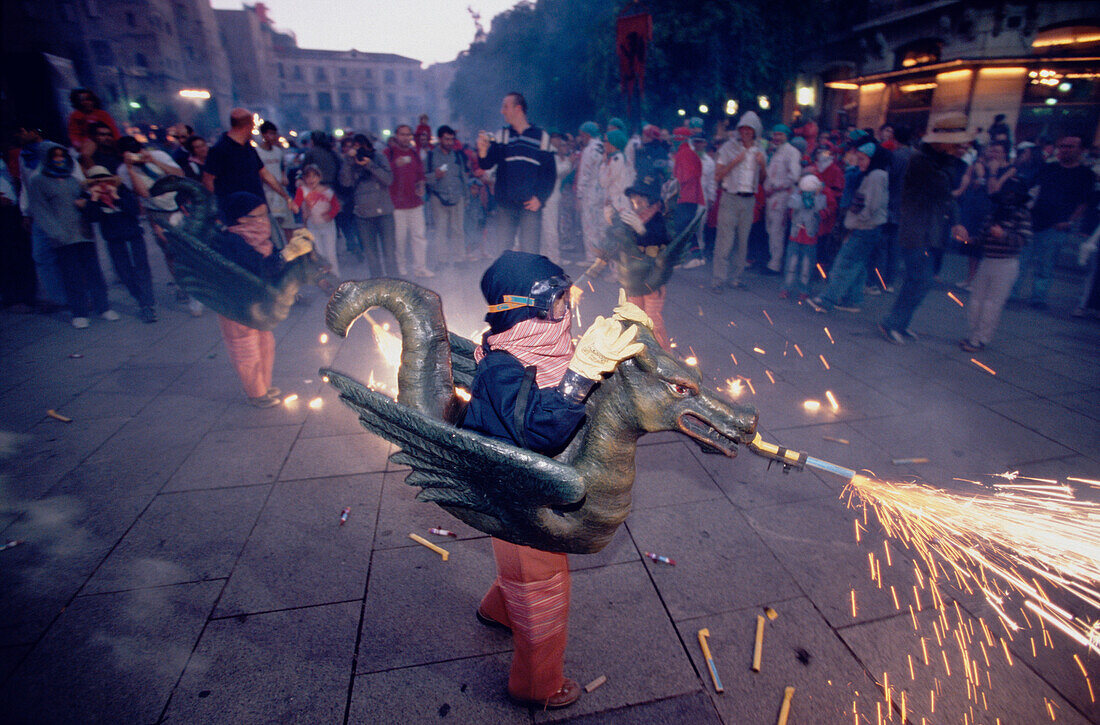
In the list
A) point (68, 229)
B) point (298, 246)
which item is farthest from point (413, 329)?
point (68, 229)

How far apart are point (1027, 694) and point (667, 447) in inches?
105

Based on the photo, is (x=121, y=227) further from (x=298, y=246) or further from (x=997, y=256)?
(x=997, y=256)

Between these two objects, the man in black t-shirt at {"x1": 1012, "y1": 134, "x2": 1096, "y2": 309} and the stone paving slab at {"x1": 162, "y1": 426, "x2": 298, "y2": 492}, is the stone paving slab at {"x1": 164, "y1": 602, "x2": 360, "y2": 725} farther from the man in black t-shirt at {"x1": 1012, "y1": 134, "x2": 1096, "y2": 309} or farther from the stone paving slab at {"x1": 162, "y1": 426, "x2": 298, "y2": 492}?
the man in black t-shirt at {"x1": 1012, "y1": 134, "x2": 1096, "y2": 309}

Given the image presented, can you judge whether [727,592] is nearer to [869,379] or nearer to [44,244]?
[869,379]

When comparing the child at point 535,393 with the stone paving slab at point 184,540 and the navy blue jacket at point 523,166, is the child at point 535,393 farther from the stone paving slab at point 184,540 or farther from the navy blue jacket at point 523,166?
the navy blue jacket at point 523,166

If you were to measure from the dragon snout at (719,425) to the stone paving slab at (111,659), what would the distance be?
286 centimetres

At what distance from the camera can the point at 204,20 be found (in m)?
38.9


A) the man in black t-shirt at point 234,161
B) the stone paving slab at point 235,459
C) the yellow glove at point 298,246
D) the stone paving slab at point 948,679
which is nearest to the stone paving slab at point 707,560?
the stone paving slab at point 948,679

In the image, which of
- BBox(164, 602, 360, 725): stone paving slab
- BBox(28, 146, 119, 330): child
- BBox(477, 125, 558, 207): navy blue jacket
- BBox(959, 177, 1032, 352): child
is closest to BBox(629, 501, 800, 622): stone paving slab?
BBox(164, 602, 360, 725): stone paving slab

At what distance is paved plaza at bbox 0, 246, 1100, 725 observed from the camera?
8.54ft

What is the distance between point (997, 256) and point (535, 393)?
23.3ft

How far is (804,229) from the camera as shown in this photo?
851 centimetres

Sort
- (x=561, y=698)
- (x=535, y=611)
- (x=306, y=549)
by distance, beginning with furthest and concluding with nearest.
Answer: (x=306, y=549) < (x=561, y=698) < (x=535, y=611)

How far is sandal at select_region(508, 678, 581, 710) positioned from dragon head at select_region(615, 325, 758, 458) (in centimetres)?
146
